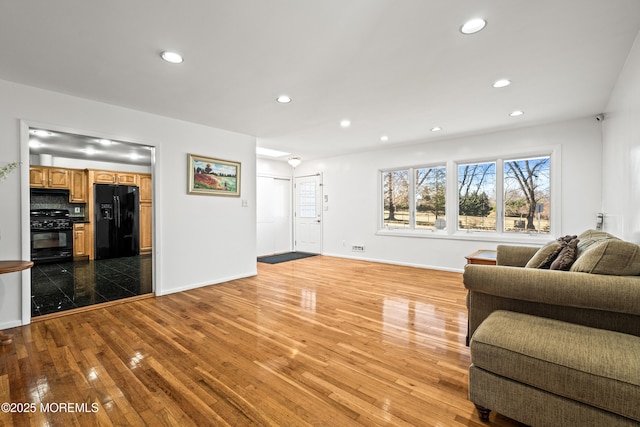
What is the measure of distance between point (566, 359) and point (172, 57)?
3.23 meters

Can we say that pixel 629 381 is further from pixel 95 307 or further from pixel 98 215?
pixel 98 215

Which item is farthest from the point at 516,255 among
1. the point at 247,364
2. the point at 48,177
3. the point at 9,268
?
the point at 48,177

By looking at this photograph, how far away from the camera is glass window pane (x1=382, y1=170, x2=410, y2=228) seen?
5930mm

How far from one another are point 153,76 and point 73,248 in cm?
583

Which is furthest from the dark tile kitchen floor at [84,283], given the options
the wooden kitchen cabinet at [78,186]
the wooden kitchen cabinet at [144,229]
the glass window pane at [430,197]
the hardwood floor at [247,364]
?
the glass window pane at [430,197]

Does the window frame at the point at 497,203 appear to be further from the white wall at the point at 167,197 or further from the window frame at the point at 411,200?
the white wall at the point at 167,197

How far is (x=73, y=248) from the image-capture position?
21.2 feet

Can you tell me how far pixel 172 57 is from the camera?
239cm

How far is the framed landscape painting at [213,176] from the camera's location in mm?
4184

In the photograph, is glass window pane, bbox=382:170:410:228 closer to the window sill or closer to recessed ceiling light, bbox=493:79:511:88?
the window sill

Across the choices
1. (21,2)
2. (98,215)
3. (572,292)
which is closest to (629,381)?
(572,292)

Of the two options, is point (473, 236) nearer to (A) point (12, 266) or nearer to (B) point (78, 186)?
(A) point (12, 266)

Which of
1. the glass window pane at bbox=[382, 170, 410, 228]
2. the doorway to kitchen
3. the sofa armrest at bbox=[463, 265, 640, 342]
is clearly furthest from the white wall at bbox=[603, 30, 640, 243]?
the doorway to kitchen

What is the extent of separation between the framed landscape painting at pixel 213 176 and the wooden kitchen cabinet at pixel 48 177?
14.7 feet
